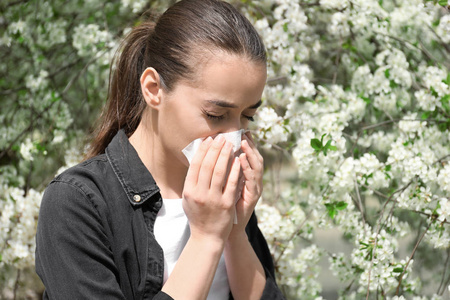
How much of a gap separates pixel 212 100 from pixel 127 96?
0.38 meters

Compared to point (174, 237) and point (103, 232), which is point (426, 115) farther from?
point (103, 232)

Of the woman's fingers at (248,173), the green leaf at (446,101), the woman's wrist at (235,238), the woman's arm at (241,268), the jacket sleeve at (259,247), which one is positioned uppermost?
the woman's fingers at (248,173)

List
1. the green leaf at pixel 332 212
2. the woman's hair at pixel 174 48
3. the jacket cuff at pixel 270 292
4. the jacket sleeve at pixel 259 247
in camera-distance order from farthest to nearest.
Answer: the green leaf at pixel 332 212 → the jacket sleeve at pixel 259 247 → the jacket cuff at pixel 270 292 → the woman's hair at pixel 174 48

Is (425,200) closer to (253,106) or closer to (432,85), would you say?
(432,85)

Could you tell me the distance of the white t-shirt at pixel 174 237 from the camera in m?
1.51

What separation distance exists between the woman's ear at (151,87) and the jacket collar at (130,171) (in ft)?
0.47

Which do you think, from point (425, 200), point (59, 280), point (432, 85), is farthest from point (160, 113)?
point (432, 85)

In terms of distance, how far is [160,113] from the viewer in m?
1.54

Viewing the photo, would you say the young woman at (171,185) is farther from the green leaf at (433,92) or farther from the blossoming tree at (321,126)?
the green leaf at (433,92)

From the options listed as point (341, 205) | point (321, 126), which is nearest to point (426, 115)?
point (321, 126)

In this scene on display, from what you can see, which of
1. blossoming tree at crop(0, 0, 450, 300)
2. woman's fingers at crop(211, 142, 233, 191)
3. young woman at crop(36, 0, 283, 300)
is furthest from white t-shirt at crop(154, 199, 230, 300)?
blossoming tree at crop(0, 0, 450, 300)

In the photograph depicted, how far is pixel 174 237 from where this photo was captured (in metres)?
1.53

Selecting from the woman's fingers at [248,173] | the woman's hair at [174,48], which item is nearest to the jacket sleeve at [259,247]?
the woman's fingers at [248,173]

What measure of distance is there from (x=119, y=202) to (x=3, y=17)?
2.03m
